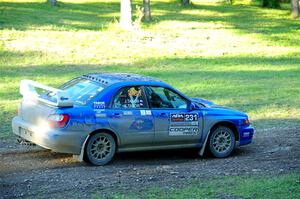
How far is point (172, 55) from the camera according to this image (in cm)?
2789

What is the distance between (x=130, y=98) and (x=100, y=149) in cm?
101

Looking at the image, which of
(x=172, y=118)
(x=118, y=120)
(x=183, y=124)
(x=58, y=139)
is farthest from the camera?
(x=183, y=124)

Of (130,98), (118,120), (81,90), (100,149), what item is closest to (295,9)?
(130,98)

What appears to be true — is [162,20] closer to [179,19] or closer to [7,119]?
[179,19]

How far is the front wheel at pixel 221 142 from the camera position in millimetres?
12281

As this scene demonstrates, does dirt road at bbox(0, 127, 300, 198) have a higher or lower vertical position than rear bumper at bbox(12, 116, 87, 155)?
lower

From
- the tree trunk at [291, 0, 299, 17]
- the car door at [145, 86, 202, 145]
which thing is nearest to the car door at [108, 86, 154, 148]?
the car door at [145, 86, 202, 145]

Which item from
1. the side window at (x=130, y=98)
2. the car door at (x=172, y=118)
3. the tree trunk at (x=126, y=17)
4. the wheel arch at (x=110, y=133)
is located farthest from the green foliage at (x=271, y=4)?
the wheel arch at (x=110, y=133)

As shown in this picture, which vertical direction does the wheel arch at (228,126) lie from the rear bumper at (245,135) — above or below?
above

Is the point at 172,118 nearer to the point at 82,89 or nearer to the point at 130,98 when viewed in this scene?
the point at 130,98

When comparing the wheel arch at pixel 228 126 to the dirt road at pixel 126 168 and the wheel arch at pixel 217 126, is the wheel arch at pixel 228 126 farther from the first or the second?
the dirt road at pixel 126 168

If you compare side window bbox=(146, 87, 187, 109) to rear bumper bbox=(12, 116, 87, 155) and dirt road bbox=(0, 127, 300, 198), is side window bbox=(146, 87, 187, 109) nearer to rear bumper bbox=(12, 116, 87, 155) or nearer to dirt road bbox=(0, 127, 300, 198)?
dirt road bbox=(0, 127, 300, 198)

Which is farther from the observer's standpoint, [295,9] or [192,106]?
[295,9]

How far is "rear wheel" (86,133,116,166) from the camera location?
36.3 ft
